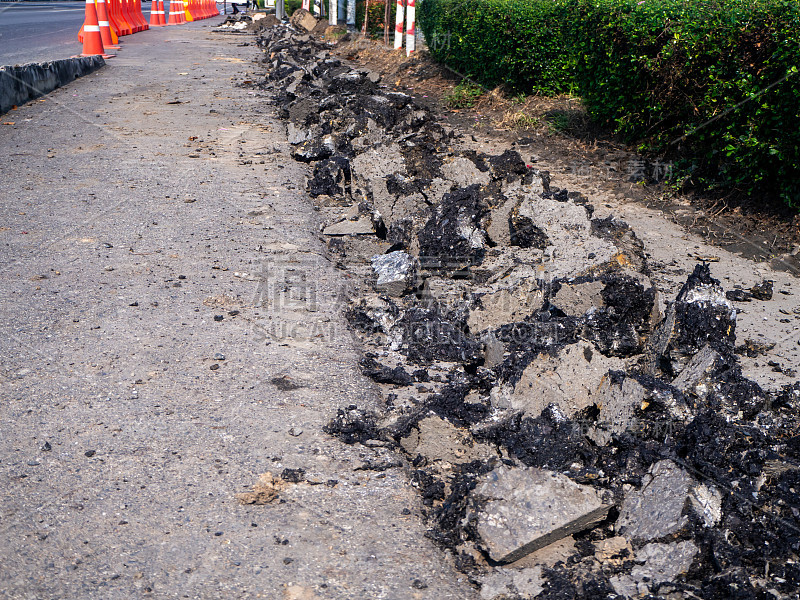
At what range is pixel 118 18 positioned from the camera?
2153 centimetres

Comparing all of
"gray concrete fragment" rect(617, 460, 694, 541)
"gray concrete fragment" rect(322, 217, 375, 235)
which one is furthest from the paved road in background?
"gray concrete fragment" rect(617, 460, 694, 541)

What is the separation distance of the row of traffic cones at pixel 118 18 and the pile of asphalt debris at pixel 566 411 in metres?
13.4

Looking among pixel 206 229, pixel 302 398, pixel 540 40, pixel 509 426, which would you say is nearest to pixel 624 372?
pixel 509 426

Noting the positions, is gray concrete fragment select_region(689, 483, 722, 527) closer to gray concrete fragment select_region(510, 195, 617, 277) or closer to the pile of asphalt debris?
the pile of asphalt debris

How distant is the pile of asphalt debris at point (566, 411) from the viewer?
262 cm

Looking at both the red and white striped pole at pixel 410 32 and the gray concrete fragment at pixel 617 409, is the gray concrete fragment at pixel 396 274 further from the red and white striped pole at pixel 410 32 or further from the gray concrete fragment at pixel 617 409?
the red and white striped pole at pixel 410 32

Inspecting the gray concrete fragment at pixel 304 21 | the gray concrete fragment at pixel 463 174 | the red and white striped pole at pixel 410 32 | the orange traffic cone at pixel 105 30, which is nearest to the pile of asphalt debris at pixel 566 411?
the gray concrete fragment at pixel 463 174

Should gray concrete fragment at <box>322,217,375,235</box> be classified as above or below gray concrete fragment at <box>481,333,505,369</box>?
above

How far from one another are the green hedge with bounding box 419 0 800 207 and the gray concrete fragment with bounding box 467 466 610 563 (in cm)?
471

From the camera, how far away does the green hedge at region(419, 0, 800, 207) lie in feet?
Result: 19.9

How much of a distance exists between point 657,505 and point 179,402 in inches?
95.7

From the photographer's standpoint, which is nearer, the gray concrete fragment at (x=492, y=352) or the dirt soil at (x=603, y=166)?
the gray concrete fragment at (x=492, y=352)

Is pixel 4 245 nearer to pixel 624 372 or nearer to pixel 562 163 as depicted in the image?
pixel 624 372

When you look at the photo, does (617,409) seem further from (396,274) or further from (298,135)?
(298,135)
